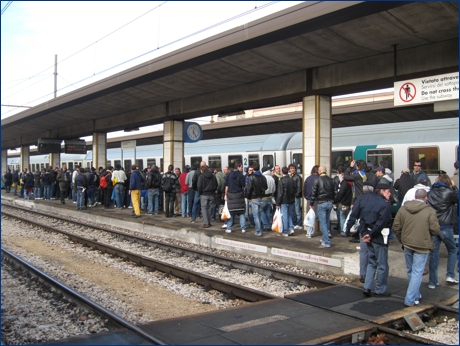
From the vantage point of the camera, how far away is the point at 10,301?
7422 mm

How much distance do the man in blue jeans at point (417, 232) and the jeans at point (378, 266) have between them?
0.39m

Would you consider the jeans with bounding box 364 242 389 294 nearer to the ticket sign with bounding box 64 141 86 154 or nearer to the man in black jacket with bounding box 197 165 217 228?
the man in black jacket with bounding box 197 165 217 228

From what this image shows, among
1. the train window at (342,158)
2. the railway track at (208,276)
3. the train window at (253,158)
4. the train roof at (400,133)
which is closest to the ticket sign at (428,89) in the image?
the railway track at (208,276)

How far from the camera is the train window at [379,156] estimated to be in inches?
621

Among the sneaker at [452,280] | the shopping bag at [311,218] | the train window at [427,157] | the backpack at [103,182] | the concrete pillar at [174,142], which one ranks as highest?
the concrete pillar at [174,142]

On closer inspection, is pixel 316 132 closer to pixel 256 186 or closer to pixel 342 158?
pixel 256 186

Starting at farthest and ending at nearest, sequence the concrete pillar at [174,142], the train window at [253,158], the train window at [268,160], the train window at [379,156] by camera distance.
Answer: the train window at [253,158] < the train window at [268,160] < the concrete pillar at [174,142] < the train window at [379,156]

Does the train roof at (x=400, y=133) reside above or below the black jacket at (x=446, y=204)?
above

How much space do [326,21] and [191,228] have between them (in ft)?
23.5

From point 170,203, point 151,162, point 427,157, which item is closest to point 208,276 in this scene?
point 170,203

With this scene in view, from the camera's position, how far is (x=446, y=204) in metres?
7.34

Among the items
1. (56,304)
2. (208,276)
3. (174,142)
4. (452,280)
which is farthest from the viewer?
(174,142)

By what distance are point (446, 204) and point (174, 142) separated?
12227mm

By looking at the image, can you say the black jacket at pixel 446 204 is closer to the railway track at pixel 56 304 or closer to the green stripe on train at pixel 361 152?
the railway track at pixel 56 304
